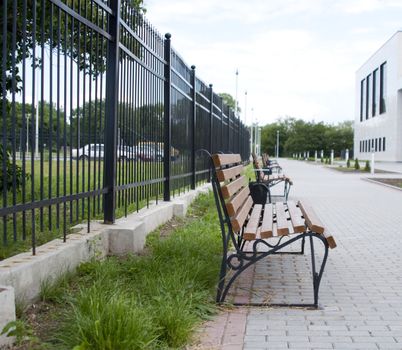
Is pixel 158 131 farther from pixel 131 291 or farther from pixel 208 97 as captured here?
pixel 208 97

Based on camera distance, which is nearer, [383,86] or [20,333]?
[20,333]

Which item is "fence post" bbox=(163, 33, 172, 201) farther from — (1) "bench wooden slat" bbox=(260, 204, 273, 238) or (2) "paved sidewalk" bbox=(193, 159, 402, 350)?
(2) "paved sidewalk" bbox=(193, 159, 402, 350)

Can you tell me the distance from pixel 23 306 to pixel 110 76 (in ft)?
8.81

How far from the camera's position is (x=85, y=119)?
523 cm

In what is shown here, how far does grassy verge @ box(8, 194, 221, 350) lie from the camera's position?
308cm

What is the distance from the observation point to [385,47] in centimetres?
6612

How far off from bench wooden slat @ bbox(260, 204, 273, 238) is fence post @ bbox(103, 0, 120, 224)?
148cm

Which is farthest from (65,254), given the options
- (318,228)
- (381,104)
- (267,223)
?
(381,104)

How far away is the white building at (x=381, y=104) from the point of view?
60500mm

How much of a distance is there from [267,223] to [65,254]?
1.77 meters

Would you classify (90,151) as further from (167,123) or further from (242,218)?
(167,123)

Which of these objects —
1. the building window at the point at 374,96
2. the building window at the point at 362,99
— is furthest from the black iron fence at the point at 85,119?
the building window at the point at 362,99

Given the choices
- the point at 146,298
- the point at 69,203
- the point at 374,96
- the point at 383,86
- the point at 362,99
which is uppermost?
the point at 383,86

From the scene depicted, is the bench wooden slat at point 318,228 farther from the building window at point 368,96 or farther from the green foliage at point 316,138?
the green foliage at point 316,138
